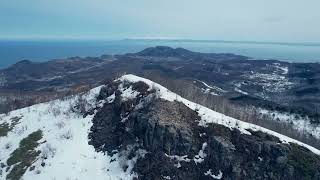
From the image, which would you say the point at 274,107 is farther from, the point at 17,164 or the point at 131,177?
the point at 17,164

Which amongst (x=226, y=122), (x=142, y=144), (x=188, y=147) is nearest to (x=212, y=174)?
(x=188, y=147)

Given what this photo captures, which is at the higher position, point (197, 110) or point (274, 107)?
point (197, 110)

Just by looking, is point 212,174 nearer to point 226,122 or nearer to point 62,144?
point 226,122

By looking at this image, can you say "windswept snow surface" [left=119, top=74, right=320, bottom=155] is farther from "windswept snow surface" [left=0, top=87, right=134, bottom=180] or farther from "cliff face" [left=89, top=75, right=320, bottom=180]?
"windswept snow surface" [left=0, top=87, right=134, bottom=180]

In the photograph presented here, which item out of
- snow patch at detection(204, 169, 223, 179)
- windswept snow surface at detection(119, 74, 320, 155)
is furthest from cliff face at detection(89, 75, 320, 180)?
windswept snow surface at detection(119, 74, 320, 155)

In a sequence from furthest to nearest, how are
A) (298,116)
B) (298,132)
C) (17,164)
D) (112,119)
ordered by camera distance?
(298,116) < (298,132) < (112,119) < (17,164)

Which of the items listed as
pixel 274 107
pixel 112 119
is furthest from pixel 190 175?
pixel 274 107

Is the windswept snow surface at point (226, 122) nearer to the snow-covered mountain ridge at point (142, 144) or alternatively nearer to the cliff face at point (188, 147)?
the snow-covered mountain ridge at point (142, 144)

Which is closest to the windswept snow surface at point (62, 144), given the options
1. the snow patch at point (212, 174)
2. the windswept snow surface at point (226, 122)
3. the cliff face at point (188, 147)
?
the cliff face at point (188, 147)
